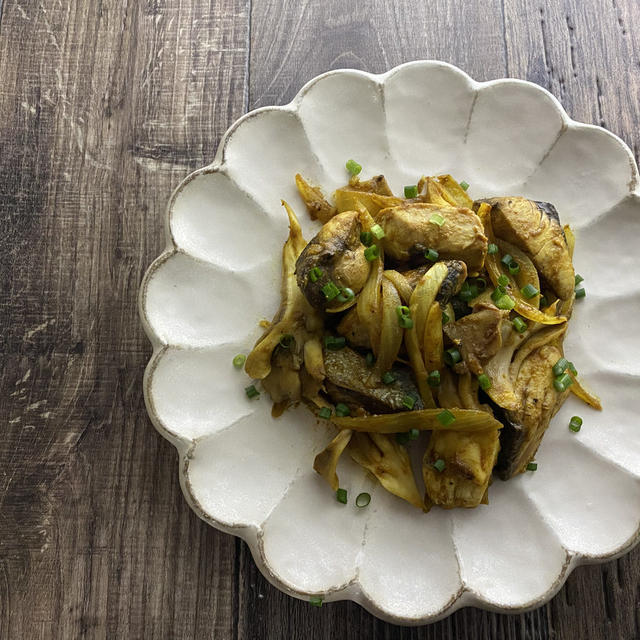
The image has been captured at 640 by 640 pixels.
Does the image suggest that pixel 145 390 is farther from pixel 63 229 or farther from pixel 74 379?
pixel 63 229

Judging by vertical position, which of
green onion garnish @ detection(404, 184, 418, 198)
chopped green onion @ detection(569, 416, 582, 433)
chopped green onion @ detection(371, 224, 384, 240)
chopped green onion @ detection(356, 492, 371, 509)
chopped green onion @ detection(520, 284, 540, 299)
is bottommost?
chopped green onion @ detection(356, 492, 371, 509)

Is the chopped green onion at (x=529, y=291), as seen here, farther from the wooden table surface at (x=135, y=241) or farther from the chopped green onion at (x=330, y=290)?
the wooden table surface at (x=135, y=241)

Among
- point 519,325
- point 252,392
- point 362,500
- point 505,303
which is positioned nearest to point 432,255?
point 505,303

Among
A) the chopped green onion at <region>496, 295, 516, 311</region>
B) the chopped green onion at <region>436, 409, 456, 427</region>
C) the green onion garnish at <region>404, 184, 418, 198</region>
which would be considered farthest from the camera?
the green onion garnish at <region>404, 184, 418, 198</region>

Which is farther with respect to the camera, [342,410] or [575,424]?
[575,424]

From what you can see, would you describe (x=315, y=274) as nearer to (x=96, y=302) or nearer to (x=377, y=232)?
(x=377, y=232)

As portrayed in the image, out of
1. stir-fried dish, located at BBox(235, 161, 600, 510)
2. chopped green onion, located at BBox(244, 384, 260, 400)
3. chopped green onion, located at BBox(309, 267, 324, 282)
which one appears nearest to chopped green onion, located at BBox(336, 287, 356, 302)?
stir-fried dish, located at BBox(235, 161, 600, 510)

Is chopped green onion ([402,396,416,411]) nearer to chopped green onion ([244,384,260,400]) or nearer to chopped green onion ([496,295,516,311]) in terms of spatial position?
chopped green onion ([496,295,516,311])
